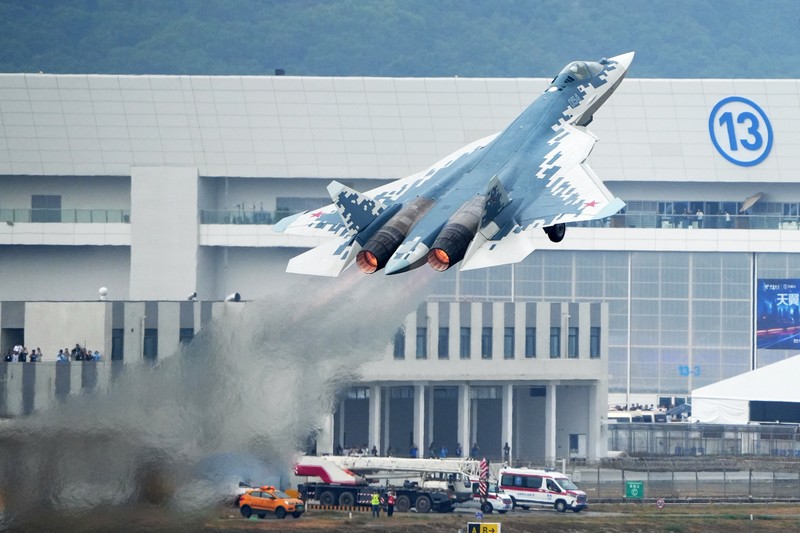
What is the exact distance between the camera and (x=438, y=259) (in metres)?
50.2

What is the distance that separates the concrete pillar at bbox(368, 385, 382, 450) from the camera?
111 m

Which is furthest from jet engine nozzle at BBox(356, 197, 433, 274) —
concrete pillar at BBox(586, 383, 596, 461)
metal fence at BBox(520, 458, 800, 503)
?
concrete pillar at BBox(586, 383, 596, 461)

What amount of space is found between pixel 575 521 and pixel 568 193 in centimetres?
3379

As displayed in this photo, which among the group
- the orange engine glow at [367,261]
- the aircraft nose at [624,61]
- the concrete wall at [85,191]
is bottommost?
the orange engine glow at [367,261]

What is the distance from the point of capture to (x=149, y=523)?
177 feet

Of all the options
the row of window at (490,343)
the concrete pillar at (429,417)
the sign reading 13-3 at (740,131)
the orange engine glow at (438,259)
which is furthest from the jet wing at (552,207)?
the sign reading 13-3 at (740,131)

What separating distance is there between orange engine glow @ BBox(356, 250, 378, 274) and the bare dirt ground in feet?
79.8

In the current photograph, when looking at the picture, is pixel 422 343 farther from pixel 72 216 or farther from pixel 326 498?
pixel 72 216

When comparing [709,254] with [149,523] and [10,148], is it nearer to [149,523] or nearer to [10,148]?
[10,148]

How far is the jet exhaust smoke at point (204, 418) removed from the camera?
5219cm

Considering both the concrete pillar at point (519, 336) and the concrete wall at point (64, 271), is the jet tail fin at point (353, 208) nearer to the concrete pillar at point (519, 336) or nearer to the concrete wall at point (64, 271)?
the concrete pillar at point (519, 336)

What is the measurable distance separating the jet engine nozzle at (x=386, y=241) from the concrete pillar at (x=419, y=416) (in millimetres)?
61715

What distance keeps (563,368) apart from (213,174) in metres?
43.1

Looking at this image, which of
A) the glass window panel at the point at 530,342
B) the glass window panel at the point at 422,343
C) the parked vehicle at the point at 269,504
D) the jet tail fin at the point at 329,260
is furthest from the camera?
the glass window panel at the point at 530,342
